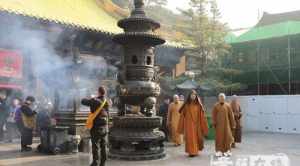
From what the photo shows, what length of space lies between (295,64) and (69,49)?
47.9 ft

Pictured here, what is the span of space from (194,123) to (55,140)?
3.48 meters

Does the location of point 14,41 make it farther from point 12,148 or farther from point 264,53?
point 264,53

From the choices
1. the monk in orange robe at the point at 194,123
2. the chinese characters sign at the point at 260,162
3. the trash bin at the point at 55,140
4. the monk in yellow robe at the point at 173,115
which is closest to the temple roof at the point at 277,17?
the monk in yellow robe at the point at 173,115

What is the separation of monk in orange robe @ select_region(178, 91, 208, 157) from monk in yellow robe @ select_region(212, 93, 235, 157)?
1.07 ft

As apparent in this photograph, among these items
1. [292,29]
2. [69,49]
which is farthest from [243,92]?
[69,49]

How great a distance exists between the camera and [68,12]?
13.3 m

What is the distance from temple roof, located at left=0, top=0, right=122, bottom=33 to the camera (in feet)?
36.5

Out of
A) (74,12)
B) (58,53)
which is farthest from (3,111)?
(74,12)

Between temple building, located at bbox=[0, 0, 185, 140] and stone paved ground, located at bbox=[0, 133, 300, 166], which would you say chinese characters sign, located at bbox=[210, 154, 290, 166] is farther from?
temple building, located at bbox=[0, 0, 185, 140]

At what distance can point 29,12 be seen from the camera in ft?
36.5

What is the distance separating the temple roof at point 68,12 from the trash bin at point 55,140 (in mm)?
3372

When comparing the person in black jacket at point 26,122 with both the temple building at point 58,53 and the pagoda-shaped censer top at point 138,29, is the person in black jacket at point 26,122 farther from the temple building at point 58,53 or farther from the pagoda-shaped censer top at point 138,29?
the pagoda-shaped censer top at point 138,29

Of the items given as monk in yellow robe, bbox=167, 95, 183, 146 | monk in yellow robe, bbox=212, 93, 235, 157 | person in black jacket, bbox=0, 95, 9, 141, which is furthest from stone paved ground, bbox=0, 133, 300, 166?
monk in yellow robe, bbox=167, 95, 183, 146

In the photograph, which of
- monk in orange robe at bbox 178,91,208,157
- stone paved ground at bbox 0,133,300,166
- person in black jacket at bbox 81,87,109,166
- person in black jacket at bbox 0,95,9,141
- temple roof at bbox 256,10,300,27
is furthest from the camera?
temple roof at bbox 256,10,300,27
